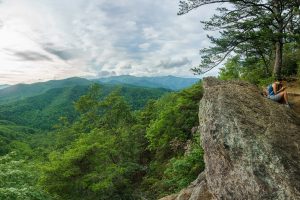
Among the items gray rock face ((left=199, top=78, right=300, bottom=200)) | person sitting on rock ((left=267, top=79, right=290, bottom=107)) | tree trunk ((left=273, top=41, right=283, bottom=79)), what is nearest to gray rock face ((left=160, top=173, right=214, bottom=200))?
gray rock face ((left=199, top=78, right=300, bottom=200))

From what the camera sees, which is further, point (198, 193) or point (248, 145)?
point (198, 193)

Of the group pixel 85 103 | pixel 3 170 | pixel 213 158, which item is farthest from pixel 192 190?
pixel 85 103

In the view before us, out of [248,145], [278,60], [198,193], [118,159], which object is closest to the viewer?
[248,145]

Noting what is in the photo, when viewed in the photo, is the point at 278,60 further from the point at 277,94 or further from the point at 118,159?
the point at 118,159

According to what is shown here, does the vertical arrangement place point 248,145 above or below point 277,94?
below

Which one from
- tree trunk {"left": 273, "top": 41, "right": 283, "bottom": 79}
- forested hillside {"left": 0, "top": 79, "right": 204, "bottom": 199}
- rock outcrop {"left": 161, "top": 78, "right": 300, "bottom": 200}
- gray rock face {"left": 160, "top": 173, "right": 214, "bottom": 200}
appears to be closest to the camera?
rock outcrop {"left": 161, "top": 78, "right": 300, "bottom": 200}

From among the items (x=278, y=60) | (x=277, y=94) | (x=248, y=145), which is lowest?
(x=248, y=145)

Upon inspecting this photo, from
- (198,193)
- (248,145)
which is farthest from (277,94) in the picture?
(198,193)

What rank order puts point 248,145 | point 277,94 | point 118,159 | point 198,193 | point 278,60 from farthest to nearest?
point 118,159 → point 278,60 → point 198,193 → point 277,94 → point 248,145

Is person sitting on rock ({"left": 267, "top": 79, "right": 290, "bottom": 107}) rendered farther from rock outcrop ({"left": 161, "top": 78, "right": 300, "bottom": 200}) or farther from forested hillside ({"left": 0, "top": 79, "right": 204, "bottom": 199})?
forested hillside ({"left": 0, "top": 79, "right": 204, "bottom": 199})

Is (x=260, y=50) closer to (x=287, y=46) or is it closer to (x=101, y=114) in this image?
(x=287, y=46)

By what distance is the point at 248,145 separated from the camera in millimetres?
10523

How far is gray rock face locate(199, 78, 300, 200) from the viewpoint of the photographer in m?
9.64

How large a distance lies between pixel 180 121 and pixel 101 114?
85.9ft
